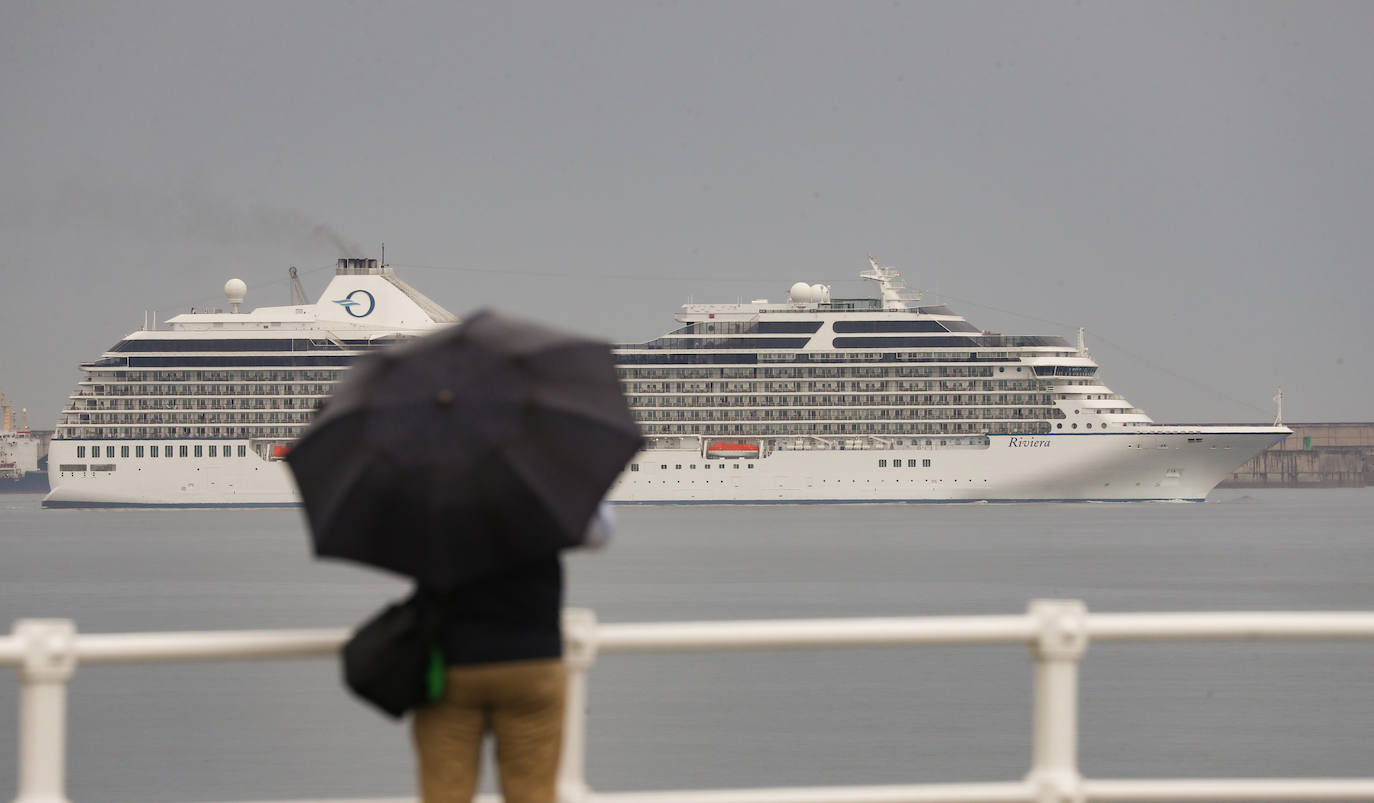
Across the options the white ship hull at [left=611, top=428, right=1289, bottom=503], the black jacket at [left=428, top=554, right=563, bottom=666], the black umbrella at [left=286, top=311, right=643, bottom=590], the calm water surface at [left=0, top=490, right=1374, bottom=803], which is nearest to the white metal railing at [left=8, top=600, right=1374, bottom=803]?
the black jacket at [left=428, top=554, right=563, bottom=666]

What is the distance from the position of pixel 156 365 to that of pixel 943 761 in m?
65.7

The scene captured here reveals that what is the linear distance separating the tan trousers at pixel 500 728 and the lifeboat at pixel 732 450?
70121 mm

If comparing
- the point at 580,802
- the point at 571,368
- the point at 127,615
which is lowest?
the point at 127,615

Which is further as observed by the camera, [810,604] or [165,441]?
[165,441]

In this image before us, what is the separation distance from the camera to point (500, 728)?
356 centimetres

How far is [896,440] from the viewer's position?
75250 mm

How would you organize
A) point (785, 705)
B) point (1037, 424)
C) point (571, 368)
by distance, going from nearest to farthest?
point (571, 368)
point (785, 705)
point (1037, 424)

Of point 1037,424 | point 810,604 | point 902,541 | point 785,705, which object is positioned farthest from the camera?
point 1037,424

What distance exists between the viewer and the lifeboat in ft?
242

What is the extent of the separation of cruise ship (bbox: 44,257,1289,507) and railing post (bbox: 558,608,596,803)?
6758cm

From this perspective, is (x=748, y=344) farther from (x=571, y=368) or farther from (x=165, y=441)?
(x=571, y=368)

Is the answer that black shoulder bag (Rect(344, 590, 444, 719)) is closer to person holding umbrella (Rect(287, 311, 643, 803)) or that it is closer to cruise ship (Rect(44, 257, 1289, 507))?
person holding umbrella (Rect(287, 311, 643, 803))

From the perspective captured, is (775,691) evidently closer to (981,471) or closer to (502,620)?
(502,620)

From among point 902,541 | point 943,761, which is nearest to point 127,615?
point 943,761
